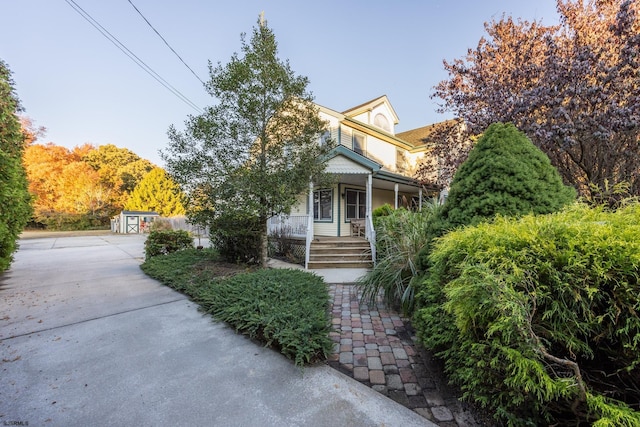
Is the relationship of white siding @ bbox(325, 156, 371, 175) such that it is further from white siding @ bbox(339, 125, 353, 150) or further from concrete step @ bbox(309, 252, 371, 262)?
white siding @ bbox(339, 125, 353, 150)

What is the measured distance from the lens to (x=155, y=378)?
243 centimetres

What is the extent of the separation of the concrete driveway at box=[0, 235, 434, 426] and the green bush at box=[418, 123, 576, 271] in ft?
6.16

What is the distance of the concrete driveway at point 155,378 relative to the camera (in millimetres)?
1955

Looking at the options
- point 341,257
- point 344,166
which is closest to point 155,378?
point 341,257

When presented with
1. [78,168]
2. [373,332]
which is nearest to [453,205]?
[373,332]

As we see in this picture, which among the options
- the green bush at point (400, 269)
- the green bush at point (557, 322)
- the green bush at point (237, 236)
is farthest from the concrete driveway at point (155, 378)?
the green bush at point (237, 236)

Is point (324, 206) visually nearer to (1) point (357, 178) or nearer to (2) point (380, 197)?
(1) point (357, 178)

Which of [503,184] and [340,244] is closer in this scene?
[503,184]

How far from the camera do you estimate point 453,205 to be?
3066 mm

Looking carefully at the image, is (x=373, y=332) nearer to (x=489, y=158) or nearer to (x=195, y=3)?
(x=489, y=158)

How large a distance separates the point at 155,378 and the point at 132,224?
83.4 feet

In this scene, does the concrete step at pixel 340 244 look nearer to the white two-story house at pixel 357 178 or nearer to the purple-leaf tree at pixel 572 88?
the white two-story house at pixel 357 178

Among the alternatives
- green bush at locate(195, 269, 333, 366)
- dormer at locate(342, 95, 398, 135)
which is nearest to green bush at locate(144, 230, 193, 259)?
green bush at locate(195, 269, 333, 366)

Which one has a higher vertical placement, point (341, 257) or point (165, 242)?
point (165, 242)
